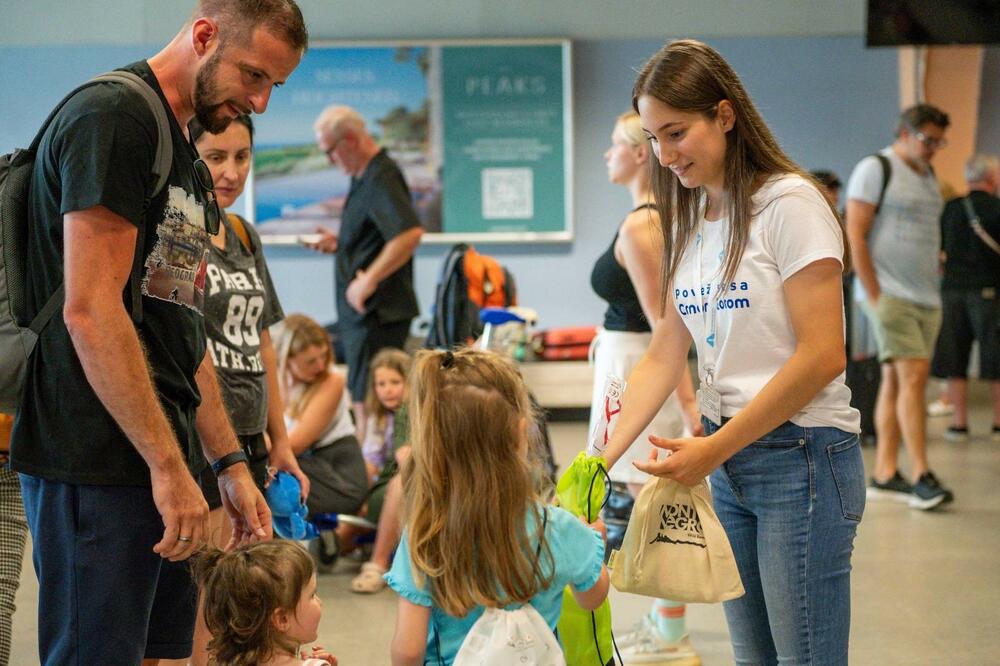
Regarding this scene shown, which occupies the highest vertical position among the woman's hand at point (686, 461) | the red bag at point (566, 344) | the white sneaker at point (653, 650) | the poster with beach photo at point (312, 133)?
the poster with beach photo at point (312, 133)

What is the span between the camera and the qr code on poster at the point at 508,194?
341 inches

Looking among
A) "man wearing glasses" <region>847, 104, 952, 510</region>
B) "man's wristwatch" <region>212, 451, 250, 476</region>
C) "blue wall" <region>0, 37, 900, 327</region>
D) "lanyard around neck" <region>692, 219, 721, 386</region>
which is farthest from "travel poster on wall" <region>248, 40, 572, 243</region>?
"lanyard around neck" <region>692, 219, 721, 386</region>

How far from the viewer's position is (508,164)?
8.68 m

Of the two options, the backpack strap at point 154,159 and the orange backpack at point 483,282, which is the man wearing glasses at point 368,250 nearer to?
the orange backpack at point 483,282

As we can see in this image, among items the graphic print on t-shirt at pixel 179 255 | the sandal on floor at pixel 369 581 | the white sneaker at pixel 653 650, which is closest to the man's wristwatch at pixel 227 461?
the graphic print on t-shirt at pixel 179 255

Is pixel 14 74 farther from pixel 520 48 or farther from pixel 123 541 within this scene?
pixel 123 541

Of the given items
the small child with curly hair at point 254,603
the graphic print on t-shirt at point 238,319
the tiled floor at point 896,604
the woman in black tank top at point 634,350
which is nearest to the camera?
the small child with curly hair at point 254,603

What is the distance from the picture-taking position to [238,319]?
99.3 inches

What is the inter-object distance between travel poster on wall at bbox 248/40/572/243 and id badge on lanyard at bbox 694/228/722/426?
675 cm

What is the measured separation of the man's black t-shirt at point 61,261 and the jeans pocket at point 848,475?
111 cm

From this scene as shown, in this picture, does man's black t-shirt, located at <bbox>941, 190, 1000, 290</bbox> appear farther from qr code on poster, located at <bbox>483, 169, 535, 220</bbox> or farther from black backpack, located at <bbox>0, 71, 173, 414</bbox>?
Result: black backpack, located at <bbox>0, 71, 173, 414</bbox>

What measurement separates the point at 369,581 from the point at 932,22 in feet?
20.5

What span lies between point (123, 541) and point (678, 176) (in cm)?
114

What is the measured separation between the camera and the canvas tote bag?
6.17ft
